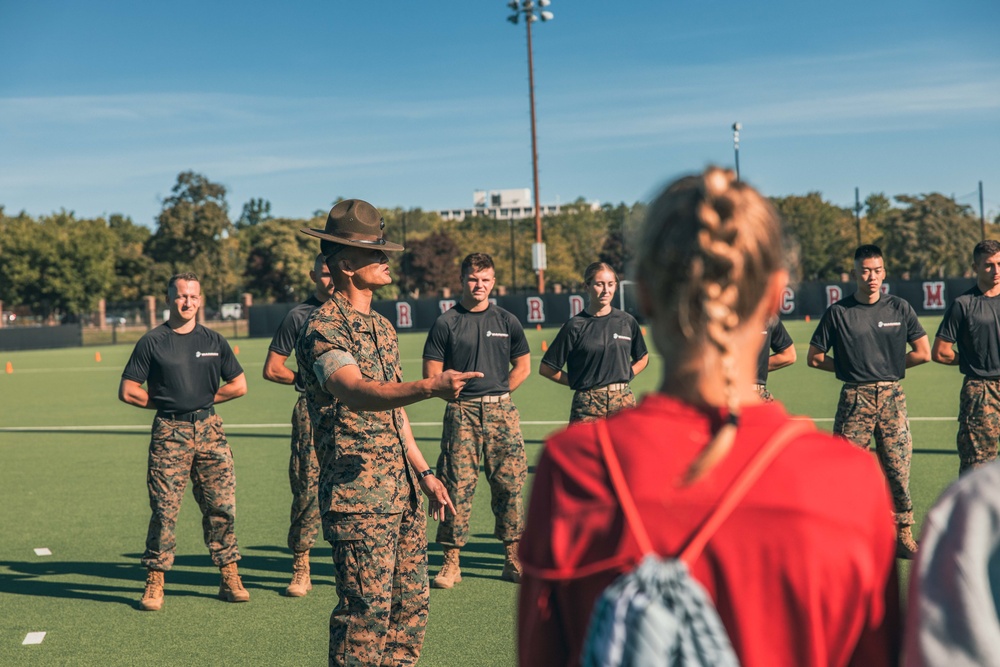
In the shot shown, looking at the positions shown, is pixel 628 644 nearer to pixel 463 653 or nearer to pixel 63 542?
pixel 463 653

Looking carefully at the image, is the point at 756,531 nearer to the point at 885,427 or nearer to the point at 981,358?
the point at 885,427

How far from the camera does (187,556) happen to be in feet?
27.2

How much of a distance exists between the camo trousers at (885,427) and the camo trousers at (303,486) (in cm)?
395

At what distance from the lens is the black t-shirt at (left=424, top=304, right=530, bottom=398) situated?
7.79 metres

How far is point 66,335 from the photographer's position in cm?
4941

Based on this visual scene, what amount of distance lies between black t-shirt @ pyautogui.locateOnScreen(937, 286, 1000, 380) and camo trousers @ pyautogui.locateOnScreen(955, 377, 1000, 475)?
0.11 m

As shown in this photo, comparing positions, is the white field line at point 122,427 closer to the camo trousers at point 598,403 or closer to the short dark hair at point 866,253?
the camo trousers at point 598,403

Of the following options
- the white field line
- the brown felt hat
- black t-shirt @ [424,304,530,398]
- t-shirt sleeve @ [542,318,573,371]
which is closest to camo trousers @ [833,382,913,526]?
t-shirt sleeve @ [542,318,573,371]

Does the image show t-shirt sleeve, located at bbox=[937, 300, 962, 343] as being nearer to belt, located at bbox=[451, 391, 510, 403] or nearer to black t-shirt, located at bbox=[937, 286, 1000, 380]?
black t-shirt, located at bbox=[937, 286, 1000, 380]

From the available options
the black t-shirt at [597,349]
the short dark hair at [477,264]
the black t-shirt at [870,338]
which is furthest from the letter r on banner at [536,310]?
the short dark hair at [477,264]

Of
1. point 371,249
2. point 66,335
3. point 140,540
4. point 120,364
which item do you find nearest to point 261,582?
point 140,540

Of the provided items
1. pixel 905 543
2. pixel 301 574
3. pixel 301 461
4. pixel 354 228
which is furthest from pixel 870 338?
pixel 354 228

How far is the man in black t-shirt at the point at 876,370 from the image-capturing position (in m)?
7.73

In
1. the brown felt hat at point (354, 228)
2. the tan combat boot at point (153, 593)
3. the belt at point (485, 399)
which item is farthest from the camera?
the belt at point (485, 399)
